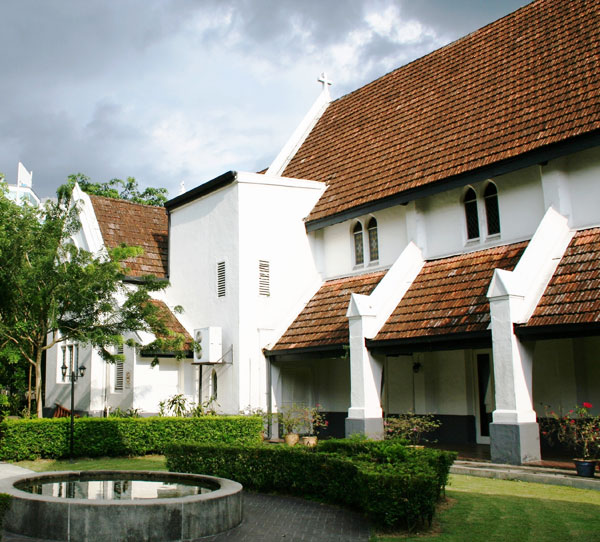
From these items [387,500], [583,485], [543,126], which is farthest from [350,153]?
[387,500]

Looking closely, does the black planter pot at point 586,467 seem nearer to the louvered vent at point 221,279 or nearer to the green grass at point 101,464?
the green grass at point 101,464

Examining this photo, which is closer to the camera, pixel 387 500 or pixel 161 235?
pixel 387 500

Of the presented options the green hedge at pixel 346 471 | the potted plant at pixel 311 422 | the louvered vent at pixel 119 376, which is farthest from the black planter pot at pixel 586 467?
the louvered vent at pixel 119 376

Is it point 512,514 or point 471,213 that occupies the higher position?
point 471,213

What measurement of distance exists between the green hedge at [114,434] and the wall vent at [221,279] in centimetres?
460

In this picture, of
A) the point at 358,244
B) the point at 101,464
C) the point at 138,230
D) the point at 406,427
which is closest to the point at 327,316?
the point at 358,244

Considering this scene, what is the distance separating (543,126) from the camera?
1572 cm

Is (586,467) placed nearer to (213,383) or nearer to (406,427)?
(406,427)

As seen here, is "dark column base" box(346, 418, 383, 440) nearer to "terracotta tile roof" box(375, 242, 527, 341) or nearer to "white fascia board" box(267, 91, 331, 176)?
"terracotta tile roof" box(375, 242, 527, 341)

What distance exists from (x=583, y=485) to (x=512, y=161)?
7.72 m

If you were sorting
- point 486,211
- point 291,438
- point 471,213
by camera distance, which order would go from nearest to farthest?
point 486,211
point 471,213
point 291,438

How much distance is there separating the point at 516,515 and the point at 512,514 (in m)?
0.08

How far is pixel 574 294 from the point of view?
13.2m

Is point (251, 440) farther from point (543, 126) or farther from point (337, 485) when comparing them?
point (543, 126)
